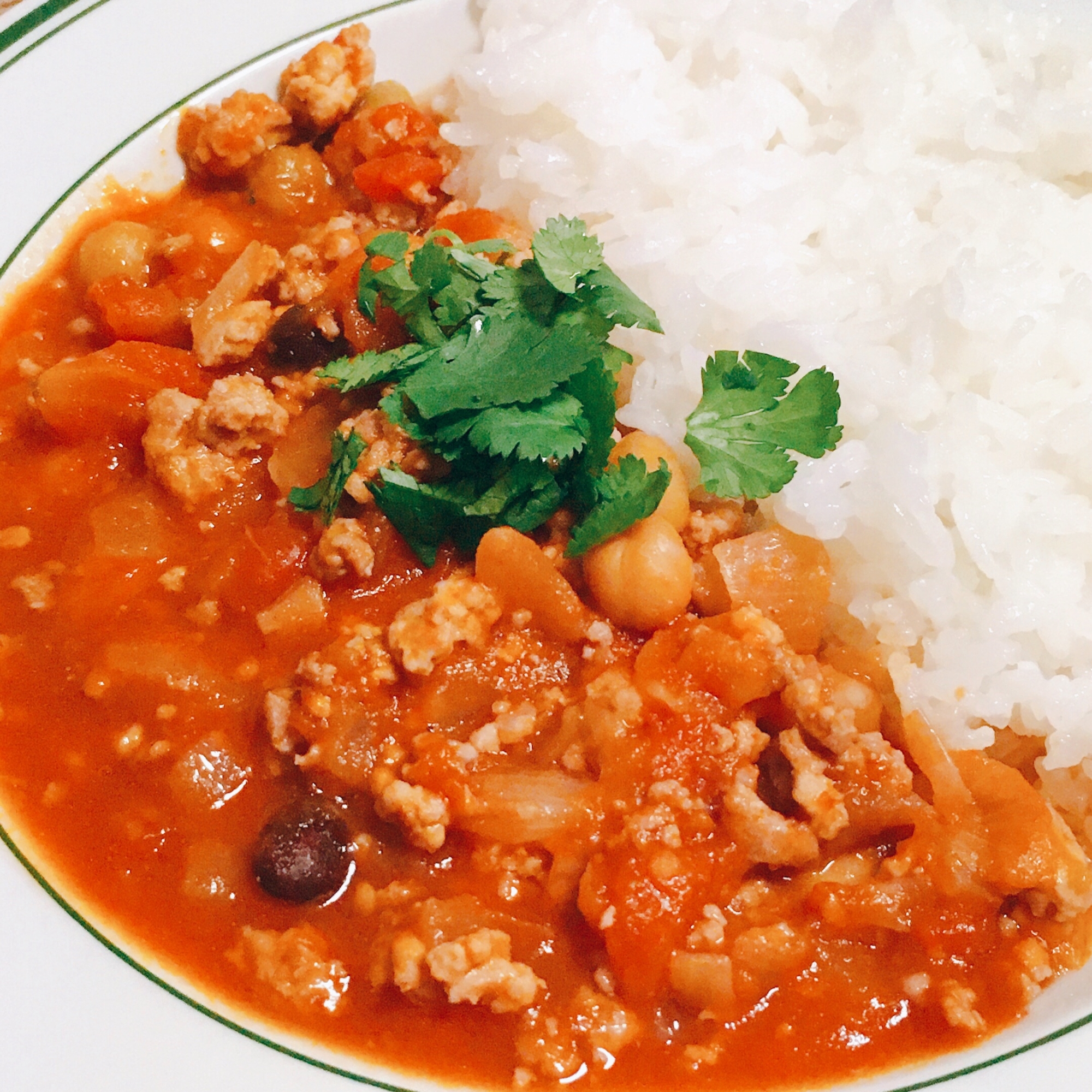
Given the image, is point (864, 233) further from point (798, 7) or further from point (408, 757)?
point (408, 757)

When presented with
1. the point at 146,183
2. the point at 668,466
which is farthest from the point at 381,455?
the point at 146,183

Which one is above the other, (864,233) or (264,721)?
(264,721)

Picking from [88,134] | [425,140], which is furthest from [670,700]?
[88,134]

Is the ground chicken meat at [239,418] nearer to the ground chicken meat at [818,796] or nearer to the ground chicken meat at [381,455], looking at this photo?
the ground chicken meat at [381,455]

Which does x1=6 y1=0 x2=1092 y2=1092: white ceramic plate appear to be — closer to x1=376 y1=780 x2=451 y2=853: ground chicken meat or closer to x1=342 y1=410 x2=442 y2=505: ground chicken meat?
x1=376 y1=780 x2=451 y2=853: ground chicken meat

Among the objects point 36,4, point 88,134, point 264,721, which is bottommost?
point 264,721

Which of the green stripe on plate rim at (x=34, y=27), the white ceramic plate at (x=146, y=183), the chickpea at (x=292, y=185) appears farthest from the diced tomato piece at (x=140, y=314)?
the green stripe on plate rim at (x=34, y=27)
